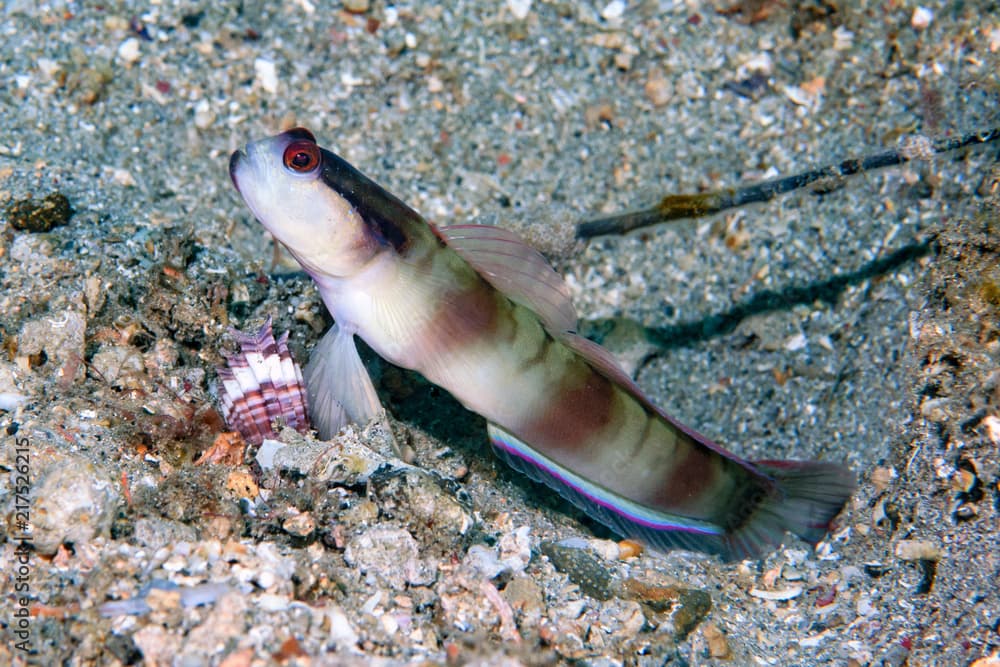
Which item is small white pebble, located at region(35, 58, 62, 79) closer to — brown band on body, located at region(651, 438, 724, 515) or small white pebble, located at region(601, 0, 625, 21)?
small white pebble, located at region(601, 0, 625, 21)

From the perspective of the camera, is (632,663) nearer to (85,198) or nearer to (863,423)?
(863,423)

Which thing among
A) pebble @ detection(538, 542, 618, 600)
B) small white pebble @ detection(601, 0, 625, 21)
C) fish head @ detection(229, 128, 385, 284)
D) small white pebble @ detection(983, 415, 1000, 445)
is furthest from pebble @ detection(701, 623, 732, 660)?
small white pebble @ detection(601, 0, 625, 21)

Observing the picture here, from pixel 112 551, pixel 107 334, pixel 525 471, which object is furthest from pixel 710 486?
pixel 107 334

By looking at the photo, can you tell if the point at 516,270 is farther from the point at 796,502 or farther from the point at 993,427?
the point at 993,427

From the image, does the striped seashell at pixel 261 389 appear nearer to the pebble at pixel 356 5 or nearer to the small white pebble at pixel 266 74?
the small white pebble at pixel 266 74

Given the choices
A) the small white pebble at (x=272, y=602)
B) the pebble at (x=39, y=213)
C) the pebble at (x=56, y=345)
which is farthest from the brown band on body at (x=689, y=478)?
the pebble at (x=39, y=213)

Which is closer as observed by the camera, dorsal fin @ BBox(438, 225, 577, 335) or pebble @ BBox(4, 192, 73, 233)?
dorsal fin @ BBox(438, 225, 577, 335)
